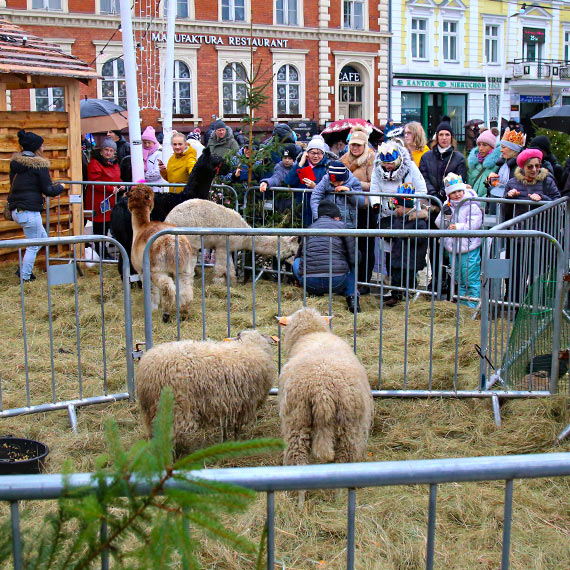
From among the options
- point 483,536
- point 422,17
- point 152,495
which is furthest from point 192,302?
point 422,17

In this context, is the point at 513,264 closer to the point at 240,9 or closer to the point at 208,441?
the point at 208,441

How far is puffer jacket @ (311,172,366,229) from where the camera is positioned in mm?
8680

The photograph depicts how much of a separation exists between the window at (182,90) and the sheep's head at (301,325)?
100 feet

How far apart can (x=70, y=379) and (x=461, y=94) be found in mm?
39258

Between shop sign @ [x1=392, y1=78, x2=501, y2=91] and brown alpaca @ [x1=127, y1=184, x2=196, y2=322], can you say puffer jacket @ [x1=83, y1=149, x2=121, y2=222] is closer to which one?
brown alpaca @ [x1=127, y1=184, x2=196, y2=322]

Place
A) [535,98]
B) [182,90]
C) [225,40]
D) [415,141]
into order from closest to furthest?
[415,141] < [182,90] < [225,40] < [535,98]

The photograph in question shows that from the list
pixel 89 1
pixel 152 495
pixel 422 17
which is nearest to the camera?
pixel 152 495

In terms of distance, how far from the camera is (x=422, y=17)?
4009cm

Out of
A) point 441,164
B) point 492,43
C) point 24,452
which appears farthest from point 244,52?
point 24,452

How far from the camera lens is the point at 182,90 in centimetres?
3428

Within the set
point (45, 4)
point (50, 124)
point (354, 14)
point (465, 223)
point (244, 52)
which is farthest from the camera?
point (354, 14)

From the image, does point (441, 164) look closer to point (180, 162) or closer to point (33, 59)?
point (180, 162)

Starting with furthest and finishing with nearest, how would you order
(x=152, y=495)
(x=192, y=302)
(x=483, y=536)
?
(x=192, y=302) → (x=483, y=536) → (x=152, y=495)

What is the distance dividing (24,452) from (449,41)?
4127cm
